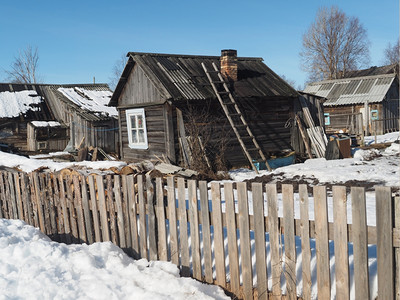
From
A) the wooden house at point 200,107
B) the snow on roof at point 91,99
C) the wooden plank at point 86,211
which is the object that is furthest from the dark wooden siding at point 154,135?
the snow on roof at point 91,99

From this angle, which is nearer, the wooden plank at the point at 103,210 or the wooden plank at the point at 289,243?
the wooden plank at the point at 289,243

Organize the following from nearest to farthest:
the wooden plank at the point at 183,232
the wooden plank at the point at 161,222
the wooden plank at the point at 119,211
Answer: the wooden plank at the point at 183,232
the wooden plank at the point at 161,222
the wooden plank at the point at 119,211

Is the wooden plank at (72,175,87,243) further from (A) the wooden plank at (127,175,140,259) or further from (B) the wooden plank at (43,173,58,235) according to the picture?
(A) the wooden plank at (127,175,140,259)

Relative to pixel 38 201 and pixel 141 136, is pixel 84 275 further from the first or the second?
pixel 141 136

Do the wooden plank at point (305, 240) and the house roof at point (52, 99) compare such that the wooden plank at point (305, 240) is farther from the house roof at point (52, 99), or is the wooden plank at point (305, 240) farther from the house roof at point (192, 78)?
the house roof at point (52, 99)

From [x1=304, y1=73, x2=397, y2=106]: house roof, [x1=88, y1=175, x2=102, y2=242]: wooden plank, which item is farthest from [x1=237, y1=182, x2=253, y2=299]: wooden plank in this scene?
[x1=304, y1=73, x2=397, y2=106]: house roof

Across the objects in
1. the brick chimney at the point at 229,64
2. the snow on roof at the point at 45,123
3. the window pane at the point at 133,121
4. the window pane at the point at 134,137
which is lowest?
the window pane at the point at 134,137

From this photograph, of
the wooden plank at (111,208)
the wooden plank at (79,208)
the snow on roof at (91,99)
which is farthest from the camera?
the snow on roof at (91,99)

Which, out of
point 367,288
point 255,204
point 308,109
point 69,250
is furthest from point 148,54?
point 367,288

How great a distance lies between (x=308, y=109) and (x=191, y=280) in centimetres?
1400

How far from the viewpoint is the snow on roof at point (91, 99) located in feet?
83.3

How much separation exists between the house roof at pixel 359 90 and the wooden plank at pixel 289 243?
93.5ft

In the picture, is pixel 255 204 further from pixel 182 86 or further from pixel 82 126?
pixel 82 126

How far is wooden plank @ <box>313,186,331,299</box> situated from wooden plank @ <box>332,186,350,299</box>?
78 mm
